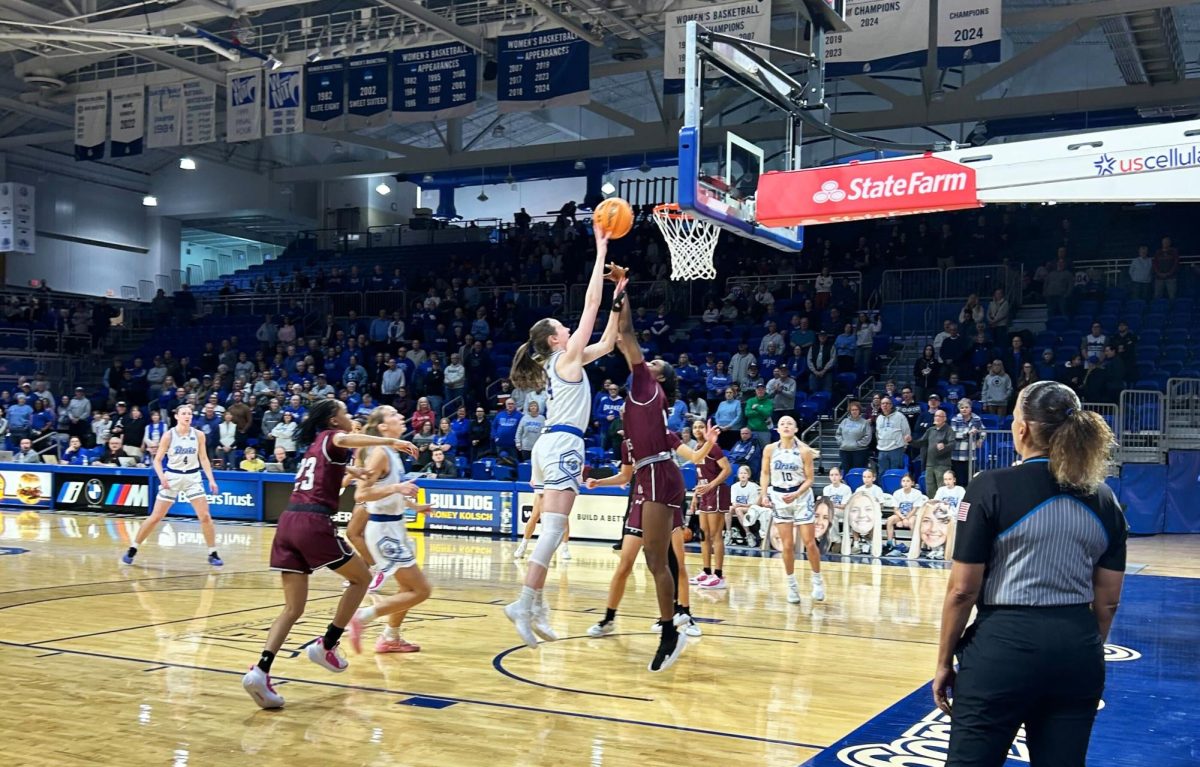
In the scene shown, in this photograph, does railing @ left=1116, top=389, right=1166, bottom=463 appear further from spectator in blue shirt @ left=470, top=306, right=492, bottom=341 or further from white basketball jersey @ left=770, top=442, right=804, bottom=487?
spectator in blue shirt @ left=470, top=306, right=492, bottom=341

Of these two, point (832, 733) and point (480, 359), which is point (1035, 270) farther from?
point (832, 733)

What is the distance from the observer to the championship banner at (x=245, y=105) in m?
22.2

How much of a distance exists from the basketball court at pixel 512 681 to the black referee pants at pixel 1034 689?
7.03ft

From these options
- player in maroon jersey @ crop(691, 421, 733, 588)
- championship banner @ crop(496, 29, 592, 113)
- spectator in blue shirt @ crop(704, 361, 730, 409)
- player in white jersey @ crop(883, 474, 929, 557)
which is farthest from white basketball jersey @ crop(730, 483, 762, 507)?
championship banner @ crop(496, 29, 592, 113)

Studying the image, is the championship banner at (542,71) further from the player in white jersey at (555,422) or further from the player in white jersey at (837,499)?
the player in white jersey at (555,422)

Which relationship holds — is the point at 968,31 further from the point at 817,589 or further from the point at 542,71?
the point at 817,589

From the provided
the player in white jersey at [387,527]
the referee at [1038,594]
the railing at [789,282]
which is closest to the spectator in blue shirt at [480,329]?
the railing at [789,282]

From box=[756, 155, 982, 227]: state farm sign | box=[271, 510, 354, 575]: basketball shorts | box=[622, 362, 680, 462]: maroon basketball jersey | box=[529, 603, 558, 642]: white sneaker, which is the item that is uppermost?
box=[756, 155, 982, 227]: state farm sign

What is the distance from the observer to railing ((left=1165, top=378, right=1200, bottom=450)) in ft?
59.6

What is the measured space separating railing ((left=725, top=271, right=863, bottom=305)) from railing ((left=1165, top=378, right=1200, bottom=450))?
701 centimetres

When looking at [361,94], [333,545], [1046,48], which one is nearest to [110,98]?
[361,94]

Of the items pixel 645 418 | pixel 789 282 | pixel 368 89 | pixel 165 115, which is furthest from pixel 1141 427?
pixel 165 115

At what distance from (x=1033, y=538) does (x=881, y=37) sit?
1505cm

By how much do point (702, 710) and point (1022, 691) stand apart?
3.34m
